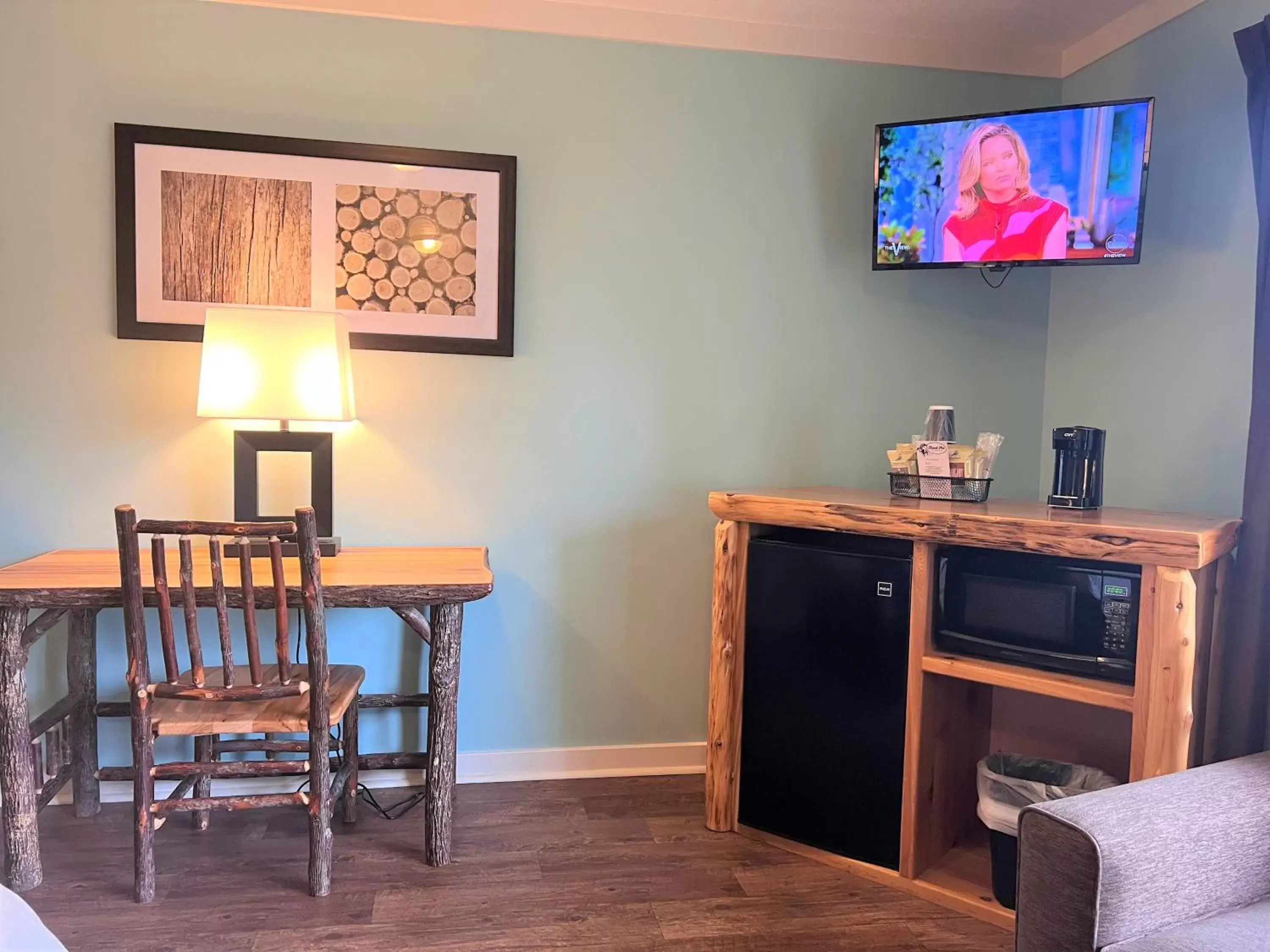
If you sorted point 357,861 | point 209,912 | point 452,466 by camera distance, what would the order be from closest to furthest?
point 209,912 → point 357,861 → point 452,466

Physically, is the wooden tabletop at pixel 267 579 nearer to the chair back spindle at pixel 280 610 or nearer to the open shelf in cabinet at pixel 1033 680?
the chair back spindle at pixel 280 610

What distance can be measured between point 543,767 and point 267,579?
1.08 meters

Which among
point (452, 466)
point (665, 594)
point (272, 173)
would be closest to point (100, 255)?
point (272, 173)

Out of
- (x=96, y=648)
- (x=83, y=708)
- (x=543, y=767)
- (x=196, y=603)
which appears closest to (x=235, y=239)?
(x=196, y=603)

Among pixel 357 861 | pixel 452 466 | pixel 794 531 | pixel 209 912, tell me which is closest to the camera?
pixel 209 912

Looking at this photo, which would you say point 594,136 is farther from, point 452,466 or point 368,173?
point 452,466

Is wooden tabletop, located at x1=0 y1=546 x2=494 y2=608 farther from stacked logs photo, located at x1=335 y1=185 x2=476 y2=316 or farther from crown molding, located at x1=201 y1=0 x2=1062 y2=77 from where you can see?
crown molding, located at x1=201 y1=0 x2=1062 y2=77

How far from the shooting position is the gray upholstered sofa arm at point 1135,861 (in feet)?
4.25

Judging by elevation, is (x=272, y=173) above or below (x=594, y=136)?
below

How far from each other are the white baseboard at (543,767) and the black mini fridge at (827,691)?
44 cm

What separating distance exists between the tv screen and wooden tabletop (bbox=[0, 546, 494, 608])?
1.50m

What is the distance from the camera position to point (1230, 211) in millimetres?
2205

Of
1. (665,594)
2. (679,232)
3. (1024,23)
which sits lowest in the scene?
(665,594)

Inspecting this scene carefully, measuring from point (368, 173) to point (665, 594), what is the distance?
153 cm
